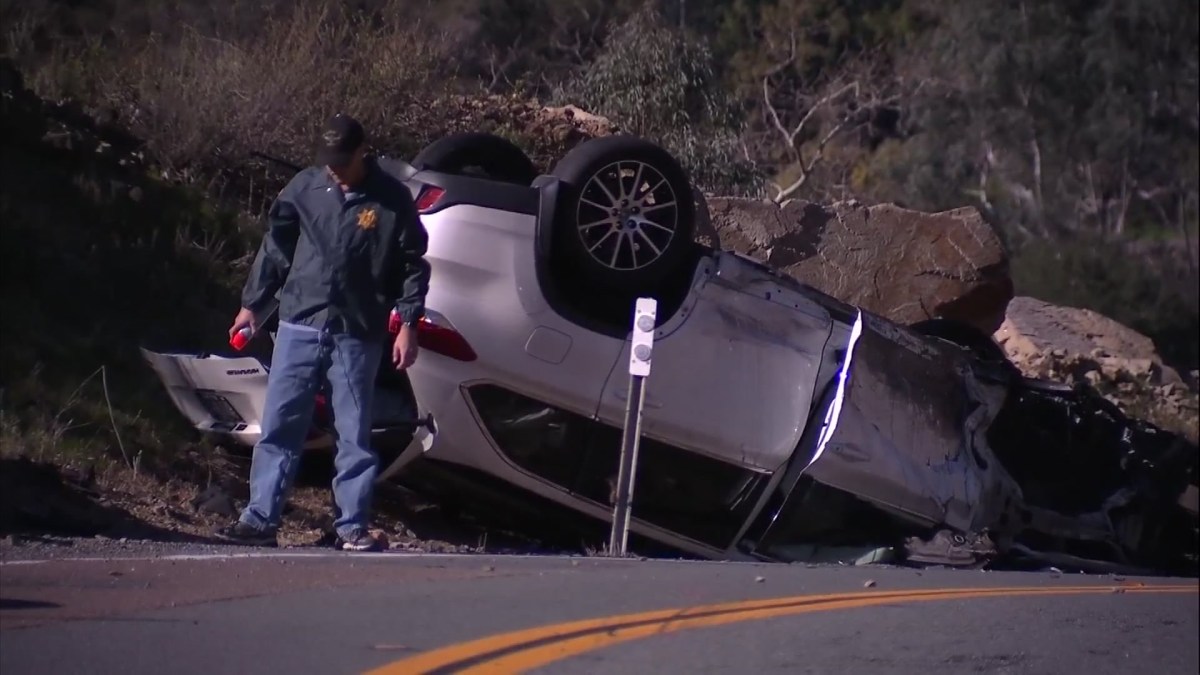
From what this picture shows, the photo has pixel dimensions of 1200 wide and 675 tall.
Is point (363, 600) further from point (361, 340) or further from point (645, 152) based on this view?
point (645, 152)

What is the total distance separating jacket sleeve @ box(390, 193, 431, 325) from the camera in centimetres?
670

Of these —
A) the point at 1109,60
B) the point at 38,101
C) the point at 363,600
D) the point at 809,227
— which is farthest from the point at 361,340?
the point at 1109,60

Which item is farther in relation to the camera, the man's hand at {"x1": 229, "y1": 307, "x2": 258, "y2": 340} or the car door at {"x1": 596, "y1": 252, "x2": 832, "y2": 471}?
the car door at {"x1": 596, "y1": 252, "x2": 832, "y2": 471}

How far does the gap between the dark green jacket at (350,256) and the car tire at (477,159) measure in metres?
1.33

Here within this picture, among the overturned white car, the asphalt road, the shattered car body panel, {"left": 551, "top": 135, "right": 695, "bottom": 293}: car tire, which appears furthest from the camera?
the shattered car body panel

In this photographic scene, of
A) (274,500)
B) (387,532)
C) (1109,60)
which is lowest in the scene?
(387,532)

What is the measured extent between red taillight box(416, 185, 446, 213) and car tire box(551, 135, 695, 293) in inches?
23.4

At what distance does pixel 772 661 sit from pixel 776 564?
7.78 feet

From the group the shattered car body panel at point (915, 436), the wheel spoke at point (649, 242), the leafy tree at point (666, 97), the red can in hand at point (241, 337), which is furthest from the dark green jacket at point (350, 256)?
the leafy tree at point (666, 97)

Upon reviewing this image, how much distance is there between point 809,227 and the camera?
13266 millimetres

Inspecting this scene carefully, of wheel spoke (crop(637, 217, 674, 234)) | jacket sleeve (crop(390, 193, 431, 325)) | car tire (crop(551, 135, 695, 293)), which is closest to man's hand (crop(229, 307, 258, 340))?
jacket sleeve (crop(390, 193, 431, 325))

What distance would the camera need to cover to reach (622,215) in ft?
25.9

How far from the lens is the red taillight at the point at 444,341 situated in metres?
7.39

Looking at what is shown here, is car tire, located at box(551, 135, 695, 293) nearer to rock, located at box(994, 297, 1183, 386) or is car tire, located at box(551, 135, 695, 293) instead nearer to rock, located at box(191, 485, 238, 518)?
rock, located at box(191, 485, 238, 518)
